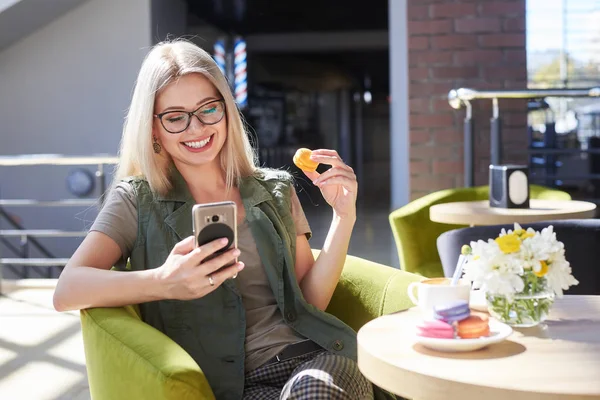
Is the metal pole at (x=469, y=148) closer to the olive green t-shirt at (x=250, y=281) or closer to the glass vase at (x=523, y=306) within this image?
the olive green t-shirt at (x=250, y=281)

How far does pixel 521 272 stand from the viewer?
4.75 ft

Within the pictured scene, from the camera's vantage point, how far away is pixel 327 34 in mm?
15570

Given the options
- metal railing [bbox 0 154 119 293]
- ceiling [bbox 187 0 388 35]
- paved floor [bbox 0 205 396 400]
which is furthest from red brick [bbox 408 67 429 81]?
ceiling [bbox 187 0 388 35]

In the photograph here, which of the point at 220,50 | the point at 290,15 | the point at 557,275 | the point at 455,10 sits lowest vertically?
the point at 557,275

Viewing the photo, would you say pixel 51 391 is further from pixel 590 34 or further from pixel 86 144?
pixel 86 144

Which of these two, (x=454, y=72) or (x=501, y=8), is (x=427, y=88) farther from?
(x=501, y=8)

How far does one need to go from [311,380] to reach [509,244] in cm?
45

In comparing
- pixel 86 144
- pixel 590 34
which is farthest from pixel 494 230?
pixel 86 144

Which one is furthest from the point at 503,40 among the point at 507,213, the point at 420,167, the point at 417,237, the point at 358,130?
the point at 358,130

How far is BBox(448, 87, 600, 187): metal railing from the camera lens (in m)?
4.24

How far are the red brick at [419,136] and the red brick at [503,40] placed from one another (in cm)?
64

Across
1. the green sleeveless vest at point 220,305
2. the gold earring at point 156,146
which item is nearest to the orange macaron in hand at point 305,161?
the green sleeveless vest at point 220,305

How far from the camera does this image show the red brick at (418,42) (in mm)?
5129

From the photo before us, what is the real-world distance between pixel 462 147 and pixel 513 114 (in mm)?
372
